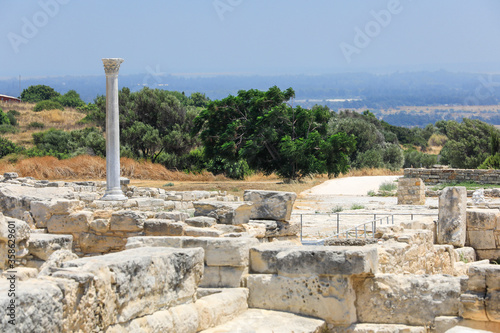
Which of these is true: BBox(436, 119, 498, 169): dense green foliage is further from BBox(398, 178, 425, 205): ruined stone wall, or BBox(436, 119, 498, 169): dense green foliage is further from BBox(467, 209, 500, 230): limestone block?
BBox(467, 209, 500, 230): limestone block

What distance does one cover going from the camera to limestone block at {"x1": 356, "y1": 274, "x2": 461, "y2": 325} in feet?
19.1

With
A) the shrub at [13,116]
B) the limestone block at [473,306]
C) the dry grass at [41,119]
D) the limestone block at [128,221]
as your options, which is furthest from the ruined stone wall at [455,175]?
the shrub at [13,116]

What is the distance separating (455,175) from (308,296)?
863 inches

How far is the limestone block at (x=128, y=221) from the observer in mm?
9156

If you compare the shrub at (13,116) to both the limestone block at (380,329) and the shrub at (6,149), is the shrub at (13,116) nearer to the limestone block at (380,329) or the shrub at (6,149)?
the shrub at (6,149)

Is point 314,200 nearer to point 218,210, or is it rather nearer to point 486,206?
point 486,206

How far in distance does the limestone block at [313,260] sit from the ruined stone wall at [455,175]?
69.1 ft

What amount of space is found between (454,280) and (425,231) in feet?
16.8

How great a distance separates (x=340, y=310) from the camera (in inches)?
230

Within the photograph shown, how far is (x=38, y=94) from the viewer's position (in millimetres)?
74688

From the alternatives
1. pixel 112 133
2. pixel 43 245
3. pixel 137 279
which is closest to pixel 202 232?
pixel 43 245

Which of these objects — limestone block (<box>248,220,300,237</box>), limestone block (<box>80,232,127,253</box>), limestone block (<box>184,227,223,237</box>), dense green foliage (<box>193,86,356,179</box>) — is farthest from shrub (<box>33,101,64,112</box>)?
limestone block (<box>184,227,223,237</box>)

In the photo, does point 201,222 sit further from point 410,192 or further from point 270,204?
point 410,192

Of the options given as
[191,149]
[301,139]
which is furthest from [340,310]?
[191,149]
